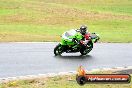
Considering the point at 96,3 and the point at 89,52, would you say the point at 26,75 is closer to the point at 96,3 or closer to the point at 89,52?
the point at 89,52

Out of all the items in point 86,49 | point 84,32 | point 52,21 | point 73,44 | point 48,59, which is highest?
point 84,32

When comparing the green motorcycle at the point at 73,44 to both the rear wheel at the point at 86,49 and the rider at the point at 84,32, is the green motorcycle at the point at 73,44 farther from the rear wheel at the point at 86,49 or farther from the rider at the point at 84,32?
the rider at the point at 84,32

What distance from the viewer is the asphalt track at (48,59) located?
17.4 m

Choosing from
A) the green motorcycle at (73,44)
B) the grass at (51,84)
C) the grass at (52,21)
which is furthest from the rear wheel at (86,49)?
the grass at (51,84)

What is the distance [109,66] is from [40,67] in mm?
2954

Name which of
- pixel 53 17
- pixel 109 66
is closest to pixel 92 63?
pixel 109 66

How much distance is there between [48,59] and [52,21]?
69.2 ft

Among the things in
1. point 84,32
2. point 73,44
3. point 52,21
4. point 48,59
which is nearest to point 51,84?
point 48,59

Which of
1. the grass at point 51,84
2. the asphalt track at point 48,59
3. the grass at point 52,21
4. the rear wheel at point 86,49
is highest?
the grass at point 51,84

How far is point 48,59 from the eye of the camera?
1986cm

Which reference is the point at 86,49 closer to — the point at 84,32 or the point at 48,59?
the point at 84,32

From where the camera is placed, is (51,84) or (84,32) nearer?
(51,84)

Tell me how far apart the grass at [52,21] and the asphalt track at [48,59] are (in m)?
4.07

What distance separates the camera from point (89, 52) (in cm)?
2236
